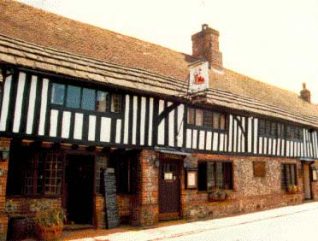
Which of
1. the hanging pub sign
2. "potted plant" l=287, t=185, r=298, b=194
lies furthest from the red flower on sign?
"potted plant" l=287, t=185, r=298, b=194

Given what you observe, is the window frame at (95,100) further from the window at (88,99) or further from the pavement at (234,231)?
the pavement at (234,231)

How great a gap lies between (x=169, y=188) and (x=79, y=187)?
11.5ft

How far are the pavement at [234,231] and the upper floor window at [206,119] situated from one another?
4.07m

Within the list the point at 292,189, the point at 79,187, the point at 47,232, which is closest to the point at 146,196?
the point at 79,187

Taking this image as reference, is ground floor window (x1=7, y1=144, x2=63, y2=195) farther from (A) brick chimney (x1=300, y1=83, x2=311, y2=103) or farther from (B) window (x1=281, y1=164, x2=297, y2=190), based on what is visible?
(A) brick chimney (x1=300, y1=83, x2=311, y2=103)

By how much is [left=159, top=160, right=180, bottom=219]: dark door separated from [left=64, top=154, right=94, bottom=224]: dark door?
272 cm

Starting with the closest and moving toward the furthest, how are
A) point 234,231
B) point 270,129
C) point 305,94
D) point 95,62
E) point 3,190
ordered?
point 3,190
point 234,231
point 95,62
point 270,129
point 305,94

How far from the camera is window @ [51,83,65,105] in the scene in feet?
34.7

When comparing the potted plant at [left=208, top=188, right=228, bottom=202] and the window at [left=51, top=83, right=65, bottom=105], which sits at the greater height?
the window at [left=51, top=83, right=65, bottom=105]

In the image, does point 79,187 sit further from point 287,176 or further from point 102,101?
point 287,176

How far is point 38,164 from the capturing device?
10.8 metres

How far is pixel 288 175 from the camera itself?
1912 centimetres

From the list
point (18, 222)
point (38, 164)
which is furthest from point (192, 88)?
point (18, 222)

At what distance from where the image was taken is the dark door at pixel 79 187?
11.8 m
